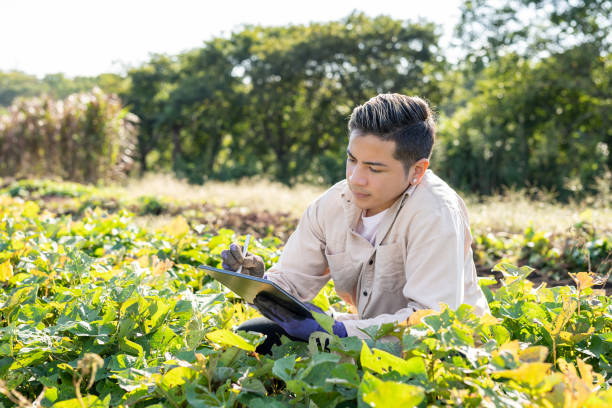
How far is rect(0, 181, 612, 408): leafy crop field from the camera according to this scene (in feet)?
3.92

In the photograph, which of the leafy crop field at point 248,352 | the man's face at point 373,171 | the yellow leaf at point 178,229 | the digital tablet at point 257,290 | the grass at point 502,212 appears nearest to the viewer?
the leafy crop field at point 248,352

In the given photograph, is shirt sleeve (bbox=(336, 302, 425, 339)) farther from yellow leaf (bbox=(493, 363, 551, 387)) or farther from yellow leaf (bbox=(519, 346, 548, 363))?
yellow leaf (bbox=(493, 363, 551, 387))

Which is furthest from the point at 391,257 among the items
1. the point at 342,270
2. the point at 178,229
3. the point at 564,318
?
the point at 178,229

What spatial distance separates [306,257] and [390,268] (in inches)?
17.8

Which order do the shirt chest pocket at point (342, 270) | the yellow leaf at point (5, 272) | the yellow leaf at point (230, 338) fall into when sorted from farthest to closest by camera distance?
the shirt chest pocket at point (342, 270), the yellow leaf at point (5, 272), the yellow leaf at point (230, 338)

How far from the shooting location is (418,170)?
2.18m

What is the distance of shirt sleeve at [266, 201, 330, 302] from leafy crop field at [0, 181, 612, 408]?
Answer: 12cm

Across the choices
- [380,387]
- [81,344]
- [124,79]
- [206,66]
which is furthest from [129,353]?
[124,79]

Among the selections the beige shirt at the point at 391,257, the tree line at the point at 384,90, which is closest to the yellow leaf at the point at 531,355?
the beige shirt at the point at 391,257

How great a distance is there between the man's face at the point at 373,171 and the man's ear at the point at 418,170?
0.04 metres

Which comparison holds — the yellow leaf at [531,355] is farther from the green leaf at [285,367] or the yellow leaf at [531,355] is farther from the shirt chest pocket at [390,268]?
the shirt chest pocket at [390,268]

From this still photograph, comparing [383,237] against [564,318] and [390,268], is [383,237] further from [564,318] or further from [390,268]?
[564,318]

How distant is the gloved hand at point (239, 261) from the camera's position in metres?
2.16

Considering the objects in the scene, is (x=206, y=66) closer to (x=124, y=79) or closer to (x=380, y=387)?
(x=124, y=79)
